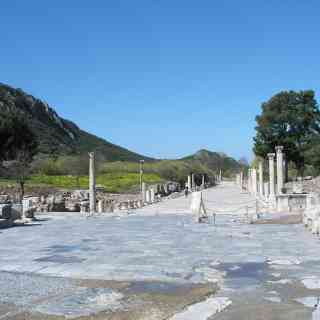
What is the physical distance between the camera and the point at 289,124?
187 ft

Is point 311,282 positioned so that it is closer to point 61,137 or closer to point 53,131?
point 53,131

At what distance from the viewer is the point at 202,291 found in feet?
24.0

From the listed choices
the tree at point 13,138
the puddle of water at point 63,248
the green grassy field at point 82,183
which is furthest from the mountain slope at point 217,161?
the puddle of water at point 63,248

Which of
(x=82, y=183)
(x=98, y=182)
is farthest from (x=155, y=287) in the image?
(x=98, y=182)

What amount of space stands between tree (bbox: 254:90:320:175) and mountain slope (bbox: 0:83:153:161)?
58455 mm

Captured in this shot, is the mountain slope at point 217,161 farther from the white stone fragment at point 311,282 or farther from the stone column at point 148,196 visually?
the white stone fragment at point 311,282

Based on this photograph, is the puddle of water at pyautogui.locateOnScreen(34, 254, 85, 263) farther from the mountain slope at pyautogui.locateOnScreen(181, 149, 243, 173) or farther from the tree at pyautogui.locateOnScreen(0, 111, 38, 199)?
the mountain slope at pyautogui.locateOnScreen(181, 149, 243, 173)

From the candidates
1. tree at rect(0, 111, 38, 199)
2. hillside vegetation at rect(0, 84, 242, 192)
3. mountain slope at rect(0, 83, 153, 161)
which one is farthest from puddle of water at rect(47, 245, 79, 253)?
mountain slope at rect(0, 83, 153, 161)

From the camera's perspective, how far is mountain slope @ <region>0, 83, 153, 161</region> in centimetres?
12012

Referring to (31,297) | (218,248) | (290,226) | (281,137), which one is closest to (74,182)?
(281,137)

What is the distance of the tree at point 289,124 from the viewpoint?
2202 inches

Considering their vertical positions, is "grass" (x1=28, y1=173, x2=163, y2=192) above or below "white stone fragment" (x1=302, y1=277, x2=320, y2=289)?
above

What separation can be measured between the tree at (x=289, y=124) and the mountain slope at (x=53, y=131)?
58.5 meters

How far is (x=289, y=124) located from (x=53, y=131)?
88006mm
